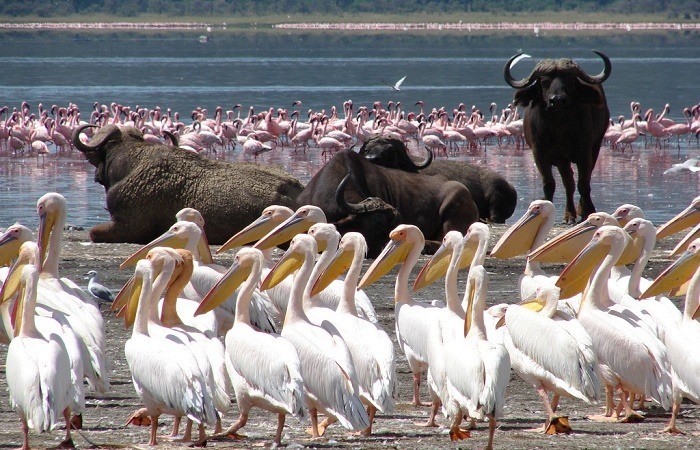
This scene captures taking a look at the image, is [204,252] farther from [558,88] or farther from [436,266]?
[558,88]

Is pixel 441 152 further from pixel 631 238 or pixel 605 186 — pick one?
pixel 631 238

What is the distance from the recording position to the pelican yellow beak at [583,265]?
276 inches

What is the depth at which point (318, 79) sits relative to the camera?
2057 inches

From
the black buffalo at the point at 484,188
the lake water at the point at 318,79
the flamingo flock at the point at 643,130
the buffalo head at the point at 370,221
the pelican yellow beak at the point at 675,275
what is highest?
the pelican yellow beak at the point at 675,275

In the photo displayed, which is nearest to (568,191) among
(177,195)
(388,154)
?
(388,154)

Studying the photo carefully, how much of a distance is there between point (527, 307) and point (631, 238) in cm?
125

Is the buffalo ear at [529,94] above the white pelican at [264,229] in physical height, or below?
above

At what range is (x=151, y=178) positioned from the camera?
40.3 ft

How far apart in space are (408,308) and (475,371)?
119 cm

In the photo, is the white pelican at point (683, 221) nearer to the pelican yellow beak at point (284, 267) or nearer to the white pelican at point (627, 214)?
the white pelican at point (627, 214)

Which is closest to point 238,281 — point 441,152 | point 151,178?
point 151,178

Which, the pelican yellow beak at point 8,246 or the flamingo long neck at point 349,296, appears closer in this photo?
the flamingo long neck at point 349,296

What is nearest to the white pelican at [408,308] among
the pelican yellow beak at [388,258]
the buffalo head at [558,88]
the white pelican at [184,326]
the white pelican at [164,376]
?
the pelican yellow beak at [388,258]

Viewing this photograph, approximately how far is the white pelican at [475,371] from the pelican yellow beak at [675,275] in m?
1.23
